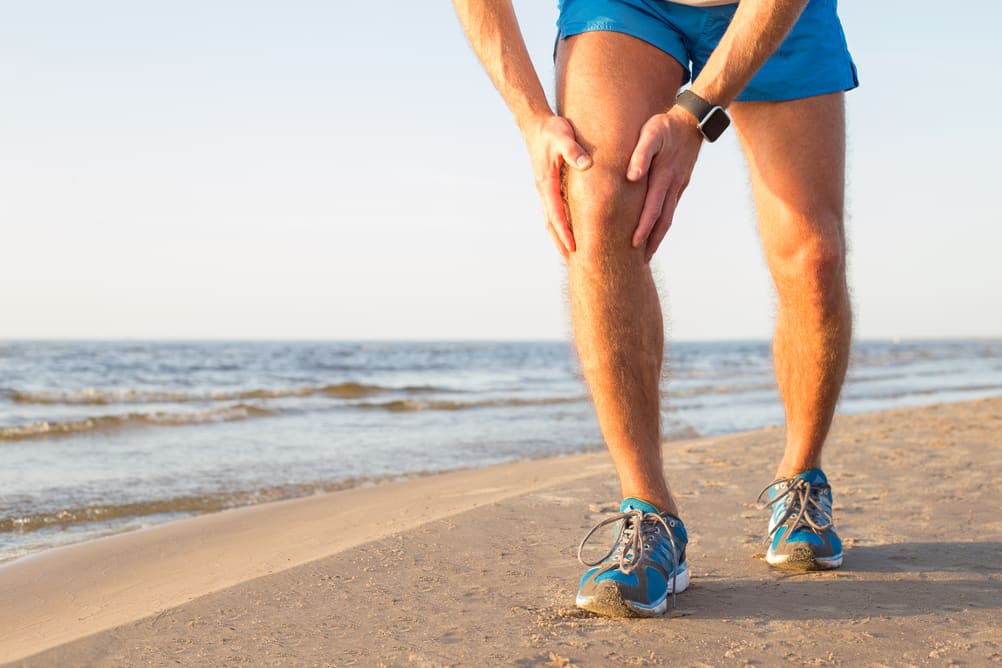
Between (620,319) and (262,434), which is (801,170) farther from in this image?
(262,434)

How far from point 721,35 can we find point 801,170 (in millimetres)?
418

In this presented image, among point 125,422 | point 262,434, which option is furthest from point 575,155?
point 125,422

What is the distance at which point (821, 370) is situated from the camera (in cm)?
239

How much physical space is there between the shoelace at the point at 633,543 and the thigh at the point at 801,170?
2.86ft

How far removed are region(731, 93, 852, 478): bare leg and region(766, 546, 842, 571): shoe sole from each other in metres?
0.26

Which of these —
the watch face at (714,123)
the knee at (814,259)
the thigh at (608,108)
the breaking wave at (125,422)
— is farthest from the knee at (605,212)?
the breaking wave at (125,422)

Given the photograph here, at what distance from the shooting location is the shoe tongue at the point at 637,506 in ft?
6.37

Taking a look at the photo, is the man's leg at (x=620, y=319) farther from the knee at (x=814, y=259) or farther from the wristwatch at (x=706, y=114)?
the knee at (x=814, y=259)

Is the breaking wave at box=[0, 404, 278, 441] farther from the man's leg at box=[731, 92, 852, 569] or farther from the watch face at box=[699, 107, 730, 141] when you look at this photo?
the watch face at box=[699, 107, 730, 141]

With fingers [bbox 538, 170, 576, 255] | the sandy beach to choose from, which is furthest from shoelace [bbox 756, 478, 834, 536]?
fingers [bbox 538, 170, 576, 255]

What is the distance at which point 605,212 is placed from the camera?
1868 mm

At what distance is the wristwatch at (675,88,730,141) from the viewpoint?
195 centimetres

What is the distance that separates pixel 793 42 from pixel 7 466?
16.8 ft

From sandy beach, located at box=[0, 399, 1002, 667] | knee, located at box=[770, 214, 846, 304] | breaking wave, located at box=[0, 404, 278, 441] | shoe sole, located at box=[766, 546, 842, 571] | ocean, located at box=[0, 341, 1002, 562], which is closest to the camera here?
sandy beach, located at box=[0, 399, 1002, 667]
